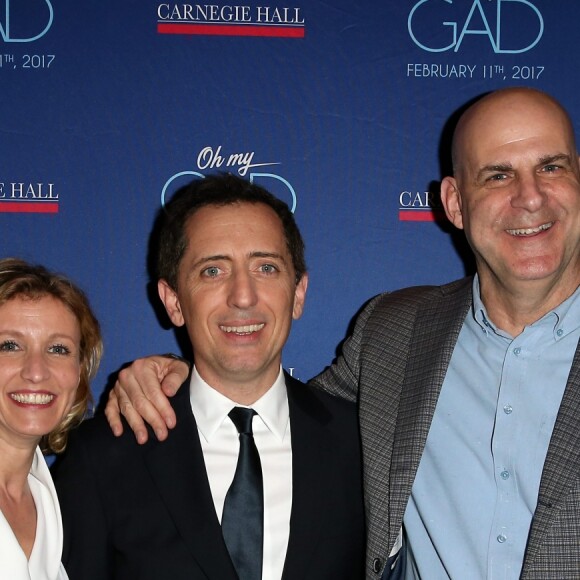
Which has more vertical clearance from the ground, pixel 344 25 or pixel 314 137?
pixel 344 25

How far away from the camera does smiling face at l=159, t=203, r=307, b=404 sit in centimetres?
229

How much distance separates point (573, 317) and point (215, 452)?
107 cm

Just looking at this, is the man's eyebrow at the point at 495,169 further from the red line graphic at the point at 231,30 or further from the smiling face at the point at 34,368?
the smiling face at the point at 34,368

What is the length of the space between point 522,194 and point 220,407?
3.45 ft

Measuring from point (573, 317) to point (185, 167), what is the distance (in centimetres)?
148

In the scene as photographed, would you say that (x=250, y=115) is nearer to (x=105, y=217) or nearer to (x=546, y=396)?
(x=105, y=217)

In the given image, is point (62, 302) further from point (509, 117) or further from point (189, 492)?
point (509, 117)

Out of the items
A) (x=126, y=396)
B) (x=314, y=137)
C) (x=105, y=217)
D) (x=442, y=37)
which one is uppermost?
(x=442, y=37)

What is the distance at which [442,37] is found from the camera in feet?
9.86

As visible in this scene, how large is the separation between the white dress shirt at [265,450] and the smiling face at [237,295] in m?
0.05

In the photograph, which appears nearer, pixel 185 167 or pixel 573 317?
pixel 573 317

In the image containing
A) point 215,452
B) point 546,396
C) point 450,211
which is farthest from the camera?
point 450,211

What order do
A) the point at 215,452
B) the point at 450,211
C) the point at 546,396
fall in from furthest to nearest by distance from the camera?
1. the point at 450,211
2. the point at 215,452
3. the point at 546,396

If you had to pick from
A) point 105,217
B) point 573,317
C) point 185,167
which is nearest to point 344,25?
point 185,167
